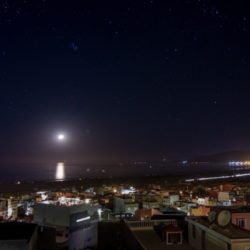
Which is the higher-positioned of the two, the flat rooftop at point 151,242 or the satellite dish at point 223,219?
the satellite dish at point 223,219

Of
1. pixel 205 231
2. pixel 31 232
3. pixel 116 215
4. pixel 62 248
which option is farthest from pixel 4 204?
pixel 205 231

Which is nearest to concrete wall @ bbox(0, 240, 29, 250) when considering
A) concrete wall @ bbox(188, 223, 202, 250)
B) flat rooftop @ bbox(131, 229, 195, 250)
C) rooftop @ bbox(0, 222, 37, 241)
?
rooftop @ bbox(0, 222, 37, 241)

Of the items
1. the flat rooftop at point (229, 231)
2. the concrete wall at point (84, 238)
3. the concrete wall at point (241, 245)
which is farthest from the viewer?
the concrete wall at point (84, 238)

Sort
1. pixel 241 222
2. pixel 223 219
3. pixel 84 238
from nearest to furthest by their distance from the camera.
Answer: pixel 223 219 < pixel 241 222 < pixel 84 238

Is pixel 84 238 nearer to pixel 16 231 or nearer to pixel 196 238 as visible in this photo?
pixel 16 231

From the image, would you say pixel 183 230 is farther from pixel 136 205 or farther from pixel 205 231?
pixel 136 205

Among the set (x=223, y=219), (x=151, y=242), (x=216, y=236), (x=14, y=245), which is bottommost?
(x=151, y=242)

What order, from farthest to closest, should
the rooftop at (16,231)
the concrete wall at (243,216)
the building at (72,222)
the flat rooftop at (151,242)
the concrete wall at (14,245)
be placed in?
the building at (72,222)
the concrete wall at (243,216)
the flat rooftop at (151,242)
the rooftop at (16,231)
the concrete wall at (14,245)

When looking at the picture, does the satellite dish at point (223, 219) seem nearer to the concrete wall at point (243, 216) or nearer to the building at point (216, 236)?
the building at point (216, 236)

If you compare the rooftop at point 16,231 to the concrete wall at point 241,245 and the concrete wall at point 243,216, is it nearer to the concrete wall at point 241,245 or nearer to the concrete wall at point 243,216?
the concrete wall at point 241,245

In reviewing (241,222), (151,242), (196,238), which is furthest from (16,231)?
(241,222)

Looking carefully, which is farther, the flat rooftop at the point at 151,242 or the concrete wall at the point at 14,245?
the flat rooftop at the point at 151,242

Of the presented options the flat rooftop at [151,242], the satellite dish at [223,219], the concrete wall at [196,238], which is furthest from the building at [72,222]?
the satellite dish at [223,219]

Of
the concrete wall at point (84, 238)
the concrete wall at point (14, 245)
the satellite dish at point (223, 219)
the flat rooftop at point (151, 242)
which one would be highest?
the satellite dish at point (223, 219)
